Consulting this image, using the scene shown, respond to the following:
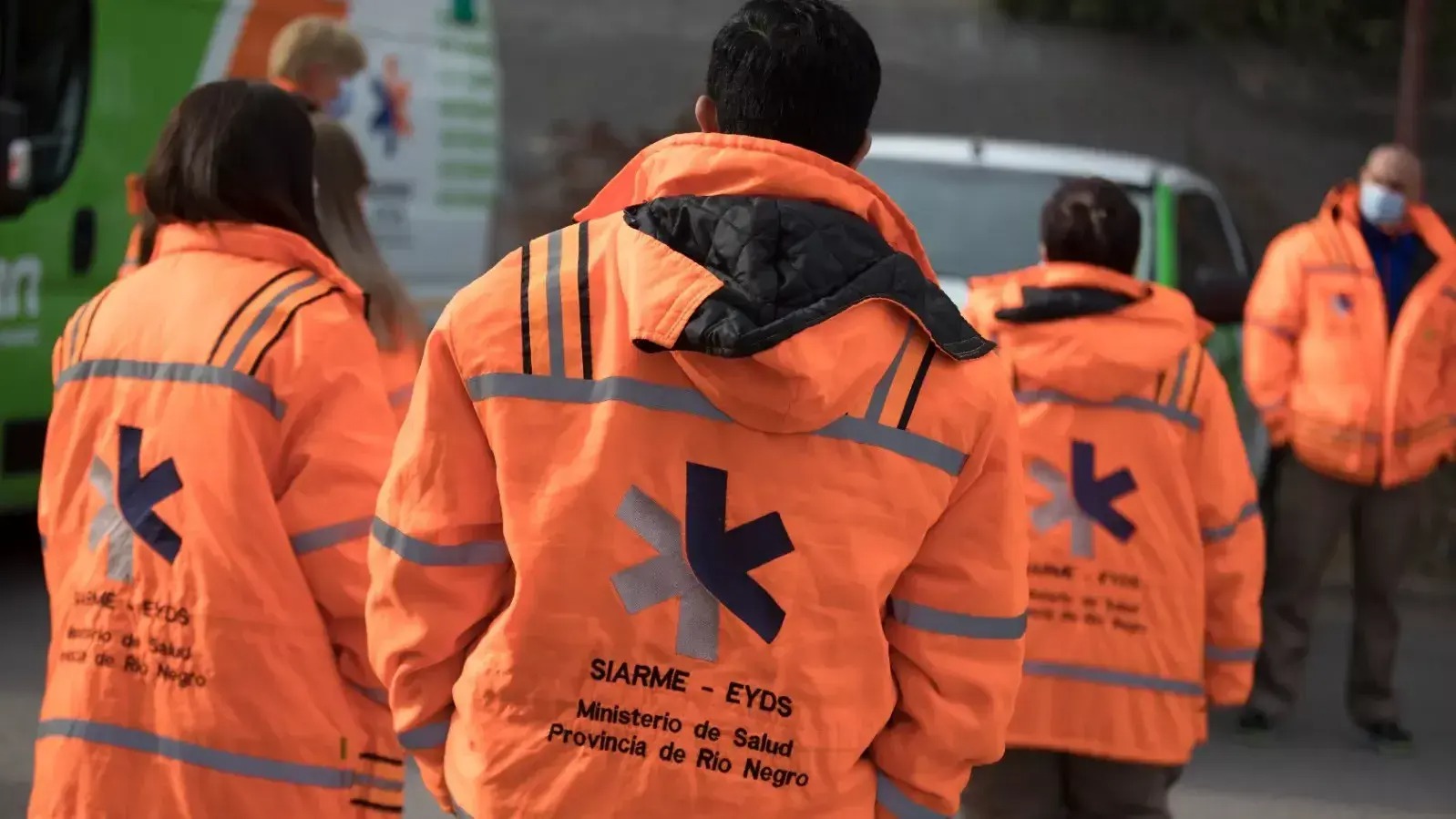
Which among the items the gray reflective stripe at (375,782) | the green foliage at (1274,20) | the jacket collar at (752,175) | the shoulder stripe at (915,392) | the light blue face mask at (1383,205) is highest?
the jacket collar at (752,175)

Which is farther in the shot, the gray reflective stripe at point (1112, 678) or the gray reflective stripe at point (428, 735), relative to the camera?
the gray reflective stripe at point (1112, 678)

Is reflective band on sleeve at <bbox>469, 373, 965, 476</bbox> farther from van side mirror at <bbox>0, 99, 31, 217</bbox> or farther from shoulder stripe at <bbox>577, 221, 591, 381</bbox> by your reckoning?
van side mirror at <bbox>0, 99, 31, 217</bbox>

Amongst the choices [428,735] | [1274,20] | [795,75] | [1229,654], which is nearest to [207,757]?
[428,735]

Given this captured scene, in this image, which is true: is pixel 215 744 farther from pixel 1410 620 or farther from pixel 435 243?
pixel 1410 620

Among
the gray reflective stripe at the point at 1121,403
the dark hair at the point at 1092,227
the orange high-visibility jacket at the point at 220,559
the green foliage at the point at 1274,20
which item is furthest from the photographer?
the green foliage at the point at 1274,20

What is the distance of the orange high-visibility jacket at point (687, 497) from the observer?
2.11 m

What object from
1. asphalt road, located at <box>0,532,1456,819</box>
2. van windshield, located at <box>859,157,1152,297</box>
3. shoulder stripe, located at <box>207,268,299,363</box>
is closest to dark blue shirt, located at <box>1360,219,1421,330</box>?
van windshield, located at <box>859,157,1152,297</box>

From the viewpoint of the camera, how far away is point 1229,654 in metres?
4.07

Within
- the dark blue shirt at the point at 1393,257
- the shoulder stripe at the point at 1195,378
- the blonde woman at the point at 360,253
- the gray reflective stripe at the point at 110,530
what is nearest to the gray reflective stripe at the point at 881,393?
the gray reflective stripe at the point at 110,530

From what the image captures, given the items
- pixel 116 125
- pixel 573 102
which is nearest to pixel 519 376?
pixel 116 125

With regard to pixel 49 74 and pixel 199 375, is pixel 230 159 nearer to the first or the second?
pixel 199 375

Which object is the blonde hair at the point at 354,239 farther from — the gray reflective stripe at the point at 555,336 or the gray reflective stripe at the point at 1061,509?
the gray reflective stripe at the point at 555,336

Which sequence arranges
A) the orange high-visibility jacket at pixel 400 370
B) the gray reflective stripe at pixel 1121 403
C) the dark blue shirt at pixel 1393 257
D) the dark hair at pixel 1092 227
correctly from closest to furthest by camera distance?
the orange high-visibility jacket at pixel 400 370
the gray reflective stripe at pixel 1121 403
the dark hair at pixel 1092 227
the dark blue shirt at pixel 1393 257

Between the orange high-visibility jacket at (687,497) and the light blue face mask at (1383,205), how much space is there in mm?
4943
